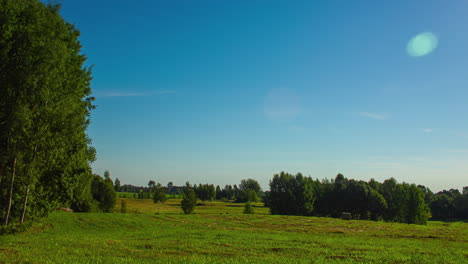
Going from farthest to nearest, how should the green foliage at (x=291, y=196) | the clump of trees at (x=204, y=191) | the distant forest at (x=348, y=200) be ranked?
the clump of trees at (x=204, y=191) < the green foliage at (x=291, y=196) < the distant forest at (x=348, y=200)

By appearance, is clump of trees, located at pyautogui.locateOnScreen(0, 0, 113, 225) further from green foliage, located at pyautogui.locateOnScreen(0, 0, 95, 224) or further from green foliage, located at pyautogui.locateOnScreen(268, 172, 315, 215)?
green foliage, located at pyautogui.locateOnScreen(268, 172, 315, 215)

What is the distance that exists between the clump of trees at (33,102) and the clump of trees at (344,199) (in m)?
93.2

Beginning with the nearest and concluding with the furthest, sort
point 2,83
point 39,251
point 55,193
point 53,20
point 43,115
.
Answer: point 39,251 → point 2,83 → point 43,115 → point 53,20 → point 55,193

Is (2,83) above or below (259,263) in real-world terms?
above

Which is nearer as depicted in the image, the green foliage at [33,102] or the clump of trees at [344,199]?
the green foliage at [33,102]

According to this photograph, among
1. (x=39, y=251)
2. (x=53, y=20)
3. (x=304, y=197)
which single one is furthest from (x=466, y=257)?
(x=304, y=197)

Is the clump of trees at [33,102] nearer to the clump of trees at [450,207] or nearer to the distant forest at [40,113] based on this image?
the distant forest at [40,113]

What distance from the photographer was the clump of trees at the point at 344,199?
94938mm

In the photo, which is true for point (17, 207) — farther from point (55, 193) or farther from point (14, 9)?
point (14, 9)

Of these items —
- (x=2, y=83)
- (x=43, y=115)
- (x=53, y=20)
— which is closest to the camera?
(x=2, y=83)

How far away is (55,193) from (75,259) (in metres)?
17.9

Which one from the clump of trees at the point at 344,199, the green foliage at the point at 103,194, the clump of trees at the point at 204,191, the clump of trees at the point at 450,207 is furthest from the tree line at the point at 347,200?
the clump of trees at the point at 204,191

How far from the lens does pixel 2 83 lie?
780 inches

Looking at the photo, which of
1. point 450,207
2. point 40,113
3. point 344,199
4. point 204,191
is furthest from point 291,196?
point 40,113
